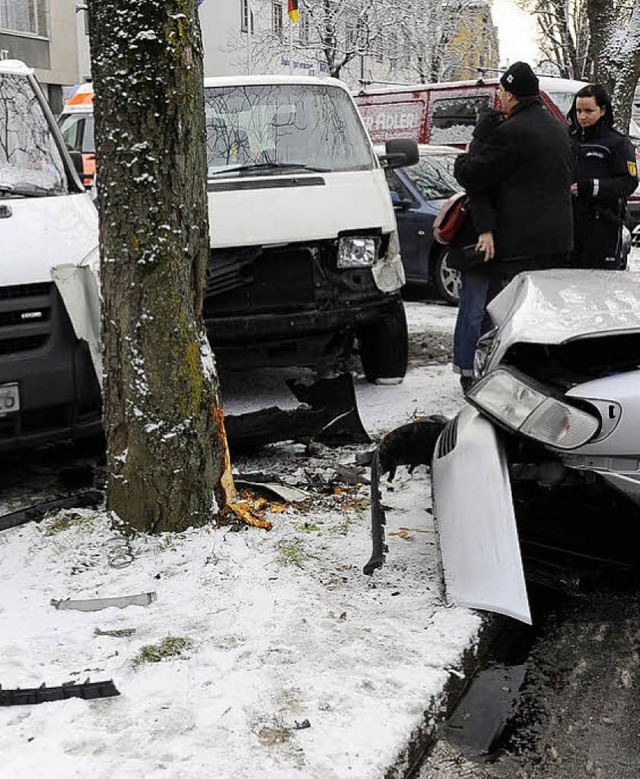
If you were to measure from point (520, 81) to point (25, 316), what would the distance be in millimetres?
3089

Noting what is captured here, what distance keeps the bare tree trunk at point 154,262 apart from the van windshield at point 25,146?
1487 millimetres

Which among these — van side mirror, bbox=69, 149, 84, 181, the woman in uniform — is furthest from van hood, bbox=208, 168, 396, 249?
the woman in uniform

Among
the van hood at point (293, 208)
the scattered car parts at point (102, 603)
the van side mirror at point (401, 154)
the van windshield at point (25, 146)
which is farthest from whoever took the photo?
the van side mirror at point (401, 154)

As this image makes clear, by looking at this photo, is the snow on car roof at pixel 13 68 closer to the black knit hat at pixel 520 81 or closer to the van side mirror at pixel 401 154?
the van side mirror at pixel 401 154

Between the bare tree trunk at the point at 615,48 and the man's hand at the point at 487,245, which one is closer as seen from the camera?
the man's hand at the point at 487,245

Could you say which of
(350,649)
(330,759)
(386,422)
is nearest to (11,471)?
(386,422)

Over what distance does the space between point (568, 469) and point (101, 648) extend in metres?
1.71

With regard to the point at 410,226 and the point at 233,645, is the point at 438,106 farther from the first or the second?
the point at 233,645

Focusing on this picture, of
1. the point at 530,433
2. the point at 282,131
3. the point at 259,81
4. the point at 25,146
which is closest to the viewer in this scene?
the point at 530,433

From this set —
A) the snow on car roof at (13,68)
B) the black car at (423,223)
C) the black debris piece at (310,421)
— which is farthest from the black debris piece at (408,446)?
the black car at (423,223)

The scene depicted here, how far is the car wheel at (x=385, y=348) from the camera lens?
23.1 feet

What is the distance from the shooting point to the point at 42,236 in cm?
484

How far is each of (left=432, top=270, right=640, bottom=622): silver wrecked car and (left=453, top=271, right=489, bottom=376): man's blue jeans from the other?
239cm

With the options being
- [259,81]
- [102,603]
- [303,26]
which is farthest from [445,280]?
[303,26]
